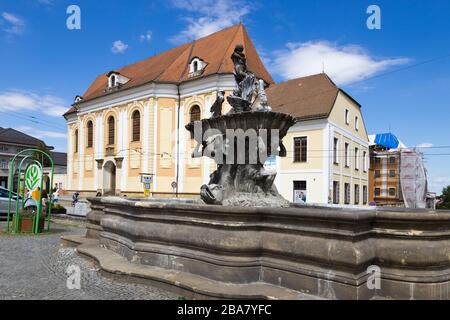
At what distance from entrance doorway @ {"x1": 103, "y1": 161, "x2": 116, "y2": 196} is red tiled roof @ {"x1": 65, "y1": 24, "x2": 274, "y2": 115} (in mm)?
7320

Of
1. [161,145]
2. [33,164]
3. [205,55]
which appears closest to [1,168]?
[161,145]

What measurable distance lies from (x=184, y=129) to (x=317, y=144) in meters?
12.1

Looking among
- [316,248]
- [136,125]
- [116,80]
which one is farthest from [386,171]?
[316,248]

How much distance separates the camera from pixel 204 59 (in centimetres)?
3397

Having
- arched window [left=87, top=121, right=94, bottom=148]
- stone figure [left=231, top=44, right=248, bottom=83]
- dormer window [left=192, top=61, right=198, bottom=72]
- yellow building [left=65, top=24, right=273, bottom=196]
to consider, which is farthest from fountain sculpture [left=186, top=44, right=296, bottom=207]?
arched window [left=87, top=121, right=94, bottom=148]

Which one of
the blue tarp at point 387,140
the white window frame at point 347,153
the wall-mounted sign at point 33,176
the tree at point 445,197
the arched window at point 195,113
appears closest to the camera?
the wall-mounted sign at point 33,176

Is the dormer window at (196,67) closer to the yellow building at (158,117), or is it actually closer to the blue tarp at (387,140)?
the yellow building at (158,117)

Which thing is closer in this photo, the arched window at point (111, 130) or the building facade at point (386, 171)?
the arched window at point (111, 130)

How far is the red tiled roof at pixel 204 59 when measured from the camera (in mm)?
32219

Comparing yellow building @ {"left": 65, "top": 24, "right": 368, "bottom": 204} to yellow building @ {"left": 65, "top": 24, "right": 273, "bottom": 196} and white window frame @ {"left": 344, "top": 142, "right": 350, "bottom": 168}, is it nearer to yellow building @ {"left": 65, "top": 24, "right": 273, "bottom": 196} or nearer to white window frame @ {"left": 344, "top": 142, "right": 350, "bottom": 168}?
yellow building @ {"left": 65, "top": 24, "right": 273, "bottom": 196}

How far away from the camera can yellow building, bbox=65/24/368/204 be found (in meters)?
27.3

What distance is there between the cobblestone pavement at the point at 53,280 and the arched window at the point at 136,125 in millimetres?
26970

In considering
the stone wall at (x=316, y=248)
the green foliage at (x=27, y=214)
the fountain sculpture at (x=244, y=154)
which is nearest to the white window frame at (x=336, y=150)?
the green foliage at (x=27, y=214)

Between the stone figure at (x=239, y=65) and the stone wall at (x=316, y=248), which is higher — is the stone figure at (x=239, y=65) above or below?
above
